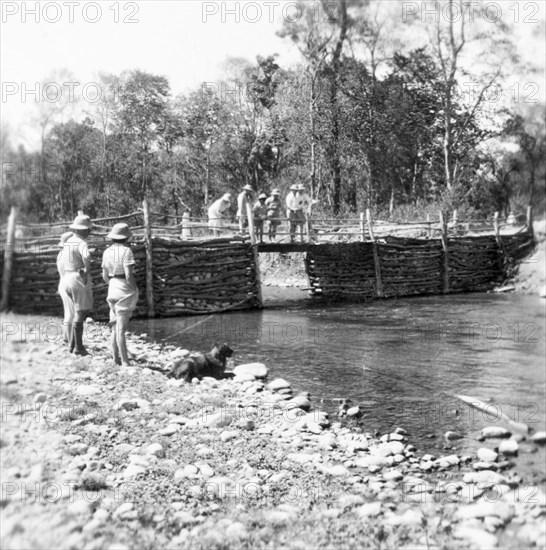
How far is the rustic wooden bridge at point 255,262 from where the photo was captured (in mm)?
11370

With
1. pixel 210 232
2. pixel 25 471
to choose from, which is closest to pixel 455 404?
pixel 25 471

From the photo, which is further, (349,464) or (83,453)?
(349,464)

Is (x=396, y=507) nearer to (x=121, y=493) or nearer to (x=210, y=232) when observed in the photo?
(x=121, y=493)

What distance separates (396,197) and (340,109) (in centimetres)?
939

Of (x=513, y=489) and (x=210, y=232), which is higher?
(x=210, y=232)

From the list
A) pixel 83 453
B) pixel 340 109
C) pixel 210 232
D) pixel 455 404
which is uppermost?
pixel 340 109

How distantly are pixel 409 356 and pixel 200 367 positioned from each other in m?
3.19

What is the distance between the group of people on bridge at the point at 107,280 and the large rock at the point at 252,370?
1.35 meters

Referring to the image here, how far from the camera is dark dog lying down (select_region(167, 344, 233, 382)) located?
671 centimetres

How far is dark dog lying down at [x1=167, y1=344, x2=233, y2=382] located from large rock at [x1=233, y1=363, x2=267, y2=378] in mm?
187

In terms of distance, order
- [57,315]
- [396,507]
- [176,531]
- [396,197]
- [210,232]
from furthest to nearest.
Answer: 1. [396,197]
2. [210,232]
3. [57,315]
4. [396,507]
5. [176,531]

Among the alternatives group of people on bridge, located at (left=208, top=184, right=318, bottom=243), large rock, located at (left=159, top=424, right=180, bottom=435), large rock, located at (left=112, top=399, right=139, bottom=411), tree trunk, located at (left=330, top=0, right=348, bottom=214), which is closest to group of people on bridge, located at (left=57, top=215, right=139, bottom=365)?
large rock, located at (left=112, top=399, right=139, bottom=411)

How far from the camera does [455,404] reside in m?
5.95

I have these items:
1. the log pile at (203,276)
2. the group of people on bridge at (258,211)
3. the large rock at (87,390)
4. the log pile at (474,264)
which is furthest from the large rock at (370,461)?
the log pile at (474,264)
